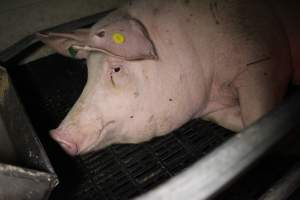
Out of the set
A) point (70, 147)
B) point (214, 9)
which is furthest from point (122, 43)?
point (214, 9)

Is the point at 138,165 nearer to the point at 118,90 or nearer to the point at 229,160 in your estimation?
the point at 118,90

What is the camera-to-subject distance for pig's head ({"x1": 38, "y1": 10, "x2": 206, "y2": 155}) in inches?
44.1

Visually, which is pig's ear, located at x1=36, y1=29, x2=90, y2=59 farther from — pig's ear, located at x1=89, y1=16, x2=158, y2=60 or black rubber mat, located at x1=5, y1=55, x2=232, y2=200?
black rubber mat, located at x1=5, y1=55, x2=232, y2=200

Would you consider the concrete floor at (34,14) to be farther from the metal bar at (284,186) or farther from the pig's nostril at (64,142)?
the metal bar at (284,186)

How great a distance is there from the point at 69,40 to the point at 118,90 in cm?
28

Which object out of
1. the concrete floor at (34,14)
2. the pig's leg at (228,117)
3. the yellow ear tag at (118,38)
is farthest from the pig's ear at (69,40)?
the concrete floor at (34,14)

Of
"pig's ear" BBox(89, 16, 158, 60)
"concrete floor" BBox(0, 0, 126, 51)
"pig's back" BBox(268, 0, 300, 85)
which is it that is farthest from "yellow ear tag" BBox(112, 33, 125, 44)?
"concrete floor" BBox(0, 0, 126, 51)

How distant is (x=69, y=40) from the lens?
4.18 feet

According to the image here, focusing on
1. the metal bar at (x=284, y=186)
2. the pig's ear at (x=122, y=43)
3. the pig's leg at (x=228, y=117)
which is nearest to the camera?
the metal bar at (x=284, y=186)

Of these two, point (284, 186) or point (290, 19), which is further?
point (290, 19)

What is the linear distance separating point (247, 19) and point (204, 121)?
493 mm

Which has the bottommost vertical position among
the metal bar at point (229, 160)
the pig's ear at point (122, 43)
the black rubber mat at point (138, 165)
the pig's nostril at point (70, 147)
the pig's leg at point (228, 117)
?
the black rubber mat at point (138, 165)

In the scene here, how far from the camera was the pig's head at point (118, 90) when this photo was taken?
1119mm

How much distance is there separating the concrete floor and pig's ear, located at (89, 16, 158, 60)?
1020 mm
